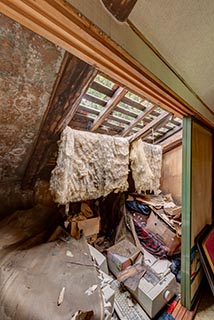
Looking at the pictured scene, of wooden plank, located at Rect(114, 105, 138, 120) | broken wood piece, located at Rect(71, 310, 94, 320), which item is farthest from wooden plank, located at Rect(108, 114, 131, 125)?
broken wood piece, located at Rect(71, 310, 94, 320)

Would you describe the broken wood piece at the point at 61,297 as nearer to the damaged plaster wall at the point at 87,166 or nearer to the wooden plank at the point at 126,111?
the damaged plaster wall at the point at 87,166

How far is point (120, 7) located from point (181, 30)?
0.29m

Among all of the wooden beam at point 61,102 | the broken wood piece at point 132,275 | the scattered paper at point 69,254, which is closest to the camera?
the wooden beam at point 61,102

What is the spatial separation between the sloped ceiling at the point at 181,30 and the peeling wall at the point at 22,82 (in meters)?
0.61

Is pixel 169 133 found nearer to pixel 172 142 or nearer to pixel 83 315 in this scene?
pixel 172 142

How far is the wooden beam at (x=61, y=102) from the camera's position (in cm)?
112

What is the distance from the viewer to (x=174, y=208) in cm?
305

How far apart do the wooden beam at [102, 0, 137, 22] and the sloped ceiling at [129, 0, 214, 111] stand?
3 cm

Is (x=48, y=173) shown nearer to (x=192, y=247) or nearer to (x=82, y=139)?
(x=82, y=139)

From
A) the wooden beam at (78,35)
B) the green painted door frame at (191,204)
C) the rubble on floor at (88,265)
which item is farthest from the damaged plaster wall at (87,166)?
the wooden beam at (78,35)

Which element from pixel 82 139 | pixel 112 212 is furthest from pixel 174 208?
pixel 82 139

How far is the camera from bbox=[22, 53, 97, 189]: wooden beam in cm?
112

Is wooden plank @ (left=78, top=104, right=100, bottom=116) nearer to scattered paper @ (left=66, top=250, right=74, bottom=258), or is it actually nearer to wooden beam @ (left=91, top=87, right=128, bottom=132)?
wooden beam @ (left=91, top=87, right=128, bottom=132)

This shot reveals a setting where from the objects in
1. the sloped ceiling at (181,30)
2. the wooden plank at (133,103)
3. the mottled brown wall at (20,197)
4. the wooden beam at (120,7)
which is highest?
the wooden plank at (133,103)
